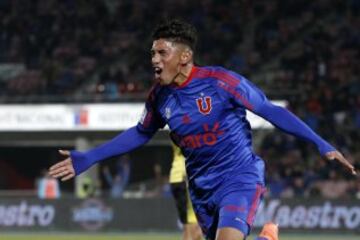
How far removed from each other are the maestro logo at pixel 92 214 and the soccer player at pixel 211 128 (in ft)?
50.6

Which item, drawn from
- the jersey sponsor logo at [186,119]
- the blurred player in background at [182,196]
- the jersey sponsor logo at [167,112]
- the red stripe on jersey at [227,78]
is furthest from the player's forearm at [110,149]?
the blurred player in background at [182,196]

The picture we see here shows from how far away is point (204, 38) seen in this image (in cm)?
2831

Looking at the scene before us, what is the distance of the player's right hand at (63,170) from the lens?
300 inches

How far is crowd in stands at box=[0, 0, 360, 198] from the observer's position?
23.5 m

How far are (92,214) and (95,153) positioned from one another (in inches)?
613

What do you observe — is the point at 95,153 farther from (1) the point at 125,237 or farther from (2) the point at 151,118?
(1) the point at 125,237

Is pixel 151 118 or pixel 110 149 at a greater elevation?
pixel 151 118

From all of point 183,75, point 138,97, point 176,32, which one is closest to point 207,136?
point 183,75

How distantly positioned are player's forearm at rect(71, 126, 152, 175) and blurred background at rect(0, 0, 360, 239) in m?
13.6

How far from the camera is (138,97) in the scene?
26625 mm

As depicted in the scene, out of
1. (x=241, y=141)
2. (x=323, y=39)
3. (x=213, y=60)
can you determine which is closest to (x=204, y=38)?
(x=213, y=60)

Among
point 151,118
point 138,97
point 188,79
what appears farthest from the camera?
point 138,97

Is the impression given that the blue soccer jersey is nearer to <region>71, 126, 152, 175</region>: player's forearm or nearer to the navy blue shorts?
the navy blue shorts

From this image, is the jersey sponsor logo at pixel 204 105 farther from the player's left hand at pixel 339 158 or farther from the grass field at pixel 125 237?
the grass field at pixel 125 237
